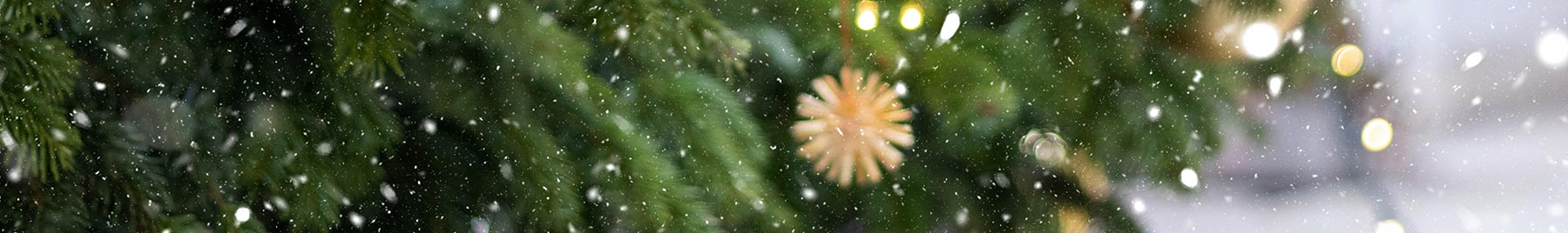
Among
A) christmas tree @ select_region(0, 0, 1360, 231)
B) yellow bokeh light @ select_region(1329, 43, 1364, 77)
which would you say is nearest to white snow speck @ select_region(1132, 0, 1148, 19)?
christmas tree @ select_region(0, 0, 1360, 231)

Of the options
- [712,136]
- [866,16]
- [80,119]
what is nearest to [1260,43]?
[866,16]

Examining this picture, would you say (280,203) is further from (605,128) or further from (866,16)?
(866,16)

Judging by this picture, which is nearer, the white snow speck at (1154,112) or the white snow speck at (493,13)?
the white snow speck at (493,13)

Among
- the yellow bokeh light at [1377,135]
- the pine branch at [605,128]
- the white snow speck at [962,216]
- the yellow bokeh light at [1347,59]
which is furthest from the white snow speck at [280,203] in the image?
the yellow bokeh light at [1377,135]

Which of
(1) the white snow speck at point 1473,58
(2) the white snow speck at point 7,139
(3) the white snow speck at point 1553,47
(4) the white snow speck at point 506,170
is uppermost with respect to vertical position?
(1) the white snow speck at point 1473,58

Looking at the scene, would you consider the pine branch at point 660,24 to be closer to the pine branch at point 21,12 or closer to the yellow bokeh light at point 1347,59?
the pine branch at point 21,12

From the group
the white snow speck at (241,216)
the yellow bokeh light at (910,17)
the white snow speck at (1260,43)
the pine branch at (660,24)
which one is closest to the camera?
the pine branch at (660,24)

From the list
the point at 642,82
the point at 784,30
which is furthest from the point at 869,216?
the point at 642,82
